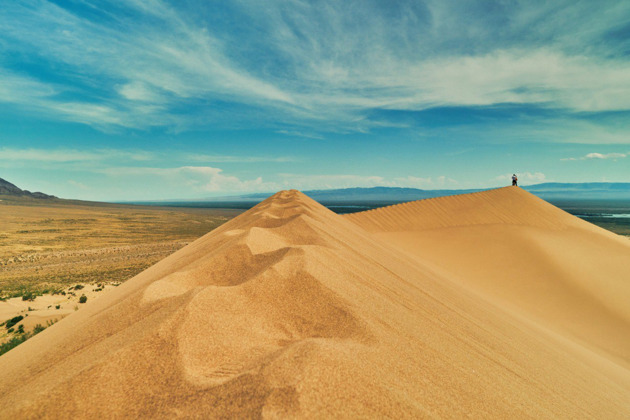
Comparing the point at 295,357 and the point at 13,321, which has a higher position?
the point at 295,357

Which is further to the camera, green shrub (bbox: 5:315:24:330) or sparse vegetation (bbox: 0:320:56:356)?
green shrub (bbox: 5:315:24:330)

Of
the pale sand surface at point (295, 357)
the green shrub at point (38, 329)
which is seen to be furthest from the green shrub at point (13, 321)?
the pale sand surface at point (295, 357)

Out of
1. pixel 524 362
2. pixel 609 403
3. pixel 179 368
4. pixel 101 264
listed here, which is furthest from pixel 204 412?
pixel 101 264

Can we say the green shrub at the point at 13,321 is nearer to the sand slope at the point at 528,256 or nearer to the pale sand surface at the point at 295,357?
the pale sand surface at the point at 295,357

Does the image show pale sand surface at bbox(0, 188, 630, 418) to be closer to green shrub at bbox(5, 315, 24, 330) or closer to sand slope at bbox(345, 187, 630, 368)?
sand slope at bbox(345, 187, 630, 368)

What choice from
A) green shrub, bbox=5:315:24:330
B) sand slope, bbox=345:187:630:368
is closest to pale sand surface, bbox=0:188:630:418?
sand slope, bbox=345:187:630:368

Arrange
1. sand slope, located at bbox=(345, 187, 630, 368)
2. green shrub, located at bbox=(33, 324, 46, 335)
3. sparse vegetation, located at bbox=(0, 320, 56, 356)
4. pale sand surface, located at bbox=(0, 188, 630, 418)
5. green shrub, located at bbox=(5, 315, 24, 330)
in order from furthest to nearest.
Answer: sand slope, located at bbox=(345, 187, 630, 368) < green shrub, located at bbox=(5, 315, 24, 330) < green shrub, located at bbox=(33, 324, 46, 335) < sparse vegetation, located at bbox=(0, 320, 56, 356) < pale sand surface, located at bbox=(0, 188, 630, 418)

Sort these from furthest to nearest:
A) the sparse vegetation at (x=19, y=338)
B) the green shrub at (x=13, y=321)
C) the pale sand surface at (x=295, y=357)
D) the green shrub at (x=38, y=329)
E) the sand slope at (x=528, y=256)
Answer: the sand slope at (x=528, y=256), the green shrub at (x=13, y=321), the green shrub at (x=38, y=329), the sparse vegetation at (x=19, y=338), the pale sand surface at (x=295, y=357)

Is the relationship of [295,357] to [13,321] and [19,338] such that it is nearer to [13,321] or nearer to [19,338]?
[19,338]

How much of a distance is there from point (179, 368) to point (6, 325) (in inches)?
334

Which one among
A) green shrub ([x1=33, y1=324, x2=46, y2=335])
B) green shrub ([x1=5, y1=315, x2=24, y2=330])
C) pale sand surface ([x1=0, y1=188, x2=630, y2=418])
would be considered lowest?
green shrub ([x1=5, y1=315, x2=24, y2=330])

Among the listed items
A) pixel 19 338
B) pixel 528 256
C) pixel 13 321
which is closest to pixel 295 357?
pixel 19 338

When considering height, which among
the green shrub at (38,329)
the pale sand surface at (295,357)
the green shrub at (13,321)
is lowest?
the green shrub at (13,321)

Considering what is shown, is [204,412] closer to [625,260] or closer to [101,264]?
[625,260]
